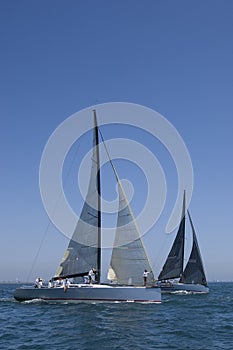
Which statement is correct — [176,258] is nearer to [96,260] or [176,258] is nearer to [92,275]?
[96,260]

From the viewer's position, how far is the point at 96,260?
36781mm

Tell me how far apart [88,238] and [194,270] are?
29877 millimetres

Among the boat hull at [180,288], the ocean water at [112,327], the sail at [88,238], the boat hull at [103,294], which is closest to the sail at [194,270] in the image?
the boat hull at [180,288]

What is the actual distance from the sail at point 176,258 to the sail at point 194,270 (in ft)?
3.85

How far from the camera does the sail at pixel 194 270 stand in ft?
205

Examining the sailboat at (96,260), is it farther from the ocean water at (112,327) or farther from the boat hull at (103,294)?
the ocean water at (112,327)

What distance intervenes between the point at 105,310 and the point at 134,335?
29.7ft

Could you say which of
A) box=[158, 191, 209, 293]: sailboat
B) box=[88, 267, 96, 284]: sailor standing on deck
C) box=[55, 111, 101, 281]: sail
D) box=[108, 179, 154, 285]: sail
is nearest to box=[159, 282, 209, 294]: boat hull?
box=[158, 191, 209, 293]: sailboat

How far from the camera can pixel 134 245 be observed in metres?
36.7

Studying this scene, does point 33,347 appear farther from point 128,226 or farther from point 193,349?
point 128,226

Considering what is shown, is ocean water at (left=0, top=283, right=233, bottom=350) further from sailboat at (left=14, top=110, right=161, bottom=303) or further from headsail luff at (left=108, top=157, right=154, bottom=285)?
headsail luff at (left=108, top=157, right=154, bottom=285)

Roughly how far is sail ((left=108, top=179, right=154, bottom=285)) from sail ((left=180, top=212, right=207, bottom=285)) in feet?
91.7

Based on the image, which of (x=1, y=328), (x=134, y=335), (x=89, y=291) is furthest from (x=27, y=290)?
(x=134, y=335)

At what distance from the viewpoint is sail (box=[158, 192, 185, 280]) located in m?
62.2
